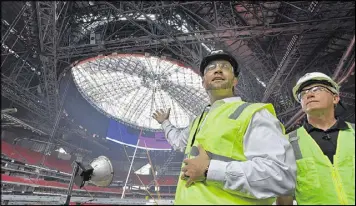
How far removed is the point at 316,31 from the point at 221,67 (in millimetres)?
9465

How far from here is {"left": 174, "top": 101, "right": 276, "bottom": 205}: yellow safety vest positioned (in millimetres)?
1642

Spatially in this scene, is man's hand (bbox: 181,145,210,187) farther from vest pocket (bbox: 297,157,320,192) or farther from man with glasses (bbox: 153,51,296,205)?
vest pocket (bbox: 297,157,320,192)

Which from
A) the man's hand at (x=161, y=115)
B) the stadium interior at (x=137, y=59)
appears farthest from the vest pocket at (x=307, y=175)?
the man's hand at (x=161, y=115)

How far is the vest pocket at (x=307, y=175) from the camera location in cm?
225

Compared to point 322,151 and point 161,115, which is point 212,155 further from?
point 161,115

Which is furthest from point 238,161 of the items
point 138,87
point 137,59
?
point 138,87

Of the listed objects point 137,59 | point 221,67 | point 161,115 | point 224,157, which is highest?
point 137,59

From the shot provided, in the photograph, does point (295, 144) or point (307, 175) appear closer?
point (307, 175)

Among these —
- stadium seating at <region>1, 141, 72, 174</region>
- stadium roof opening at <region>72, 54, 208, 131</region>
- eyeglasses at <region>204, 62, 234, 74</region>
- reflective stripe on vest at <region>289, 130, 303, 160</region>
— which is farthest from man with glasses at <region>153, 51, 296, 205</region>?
stadium seating at <region>1, 141, 72, 174</region>

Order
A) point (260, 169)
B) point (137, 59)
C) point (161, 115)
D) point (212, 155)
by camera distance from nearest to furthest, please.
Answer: point (260, 169) < point (212, 155) < point (161, 115) < point (137, 59)

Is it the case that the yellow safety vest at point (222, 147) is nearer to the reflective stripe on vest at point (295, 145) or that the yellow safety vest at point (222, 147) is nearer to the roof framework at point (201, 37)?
Answer: the reflective stripe on vest at point (295, 145)

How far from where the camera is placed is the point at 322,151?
2547mm

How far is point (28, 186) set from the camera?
55.1 feet

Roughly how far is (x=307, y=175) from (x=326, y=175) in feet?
0.50
